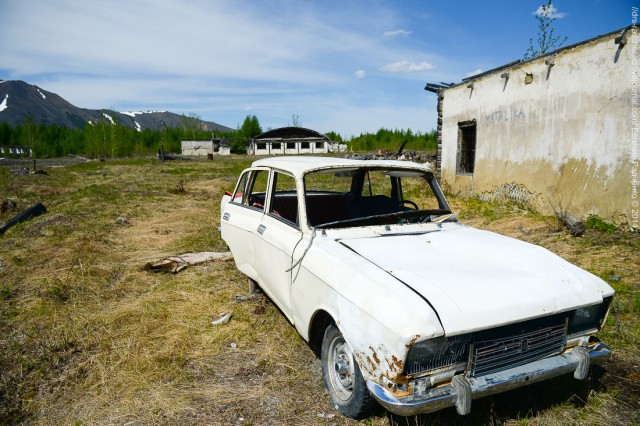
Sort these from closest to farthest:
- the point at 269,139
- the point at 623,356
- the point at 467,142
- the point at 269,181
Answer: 1. the point at 623,356
2. the point at 269,181
3. the point at 467,142
4. the point at 269,139

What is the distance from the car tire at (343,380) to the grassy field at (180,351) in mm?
162

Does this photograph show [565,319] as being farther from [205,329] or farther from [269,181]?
[205,329]

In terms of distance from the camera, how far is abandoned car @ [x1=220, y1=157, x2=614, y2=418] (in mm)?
1970

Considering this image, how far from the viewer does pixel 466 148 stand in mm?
11836

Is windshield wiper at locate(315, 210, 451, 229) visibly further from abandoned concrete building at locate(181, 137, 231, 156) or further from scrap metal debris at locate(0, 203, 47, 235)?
abandoned concrete building at locate(181, 137, 231, 156)

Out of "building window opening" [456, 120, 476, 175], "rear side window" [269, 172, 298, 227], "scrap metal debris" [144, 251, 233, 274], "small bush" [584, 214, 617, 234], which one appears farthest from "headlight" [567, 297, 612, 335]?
"building window opening" [456, 120, 476, 175]

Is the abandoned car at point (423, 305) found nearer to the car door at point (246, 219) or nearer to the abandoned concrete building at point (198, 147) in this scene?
the car door at point (246, 219)

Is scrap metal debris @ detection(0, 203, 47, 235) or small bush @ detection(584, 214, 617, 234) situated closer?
small bush @ detection(584, 214, 617, 234)

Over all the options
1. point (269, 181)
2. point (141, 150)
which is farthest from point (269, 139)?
point (269, 181)

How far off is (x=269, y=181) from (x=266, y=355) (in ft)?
5.40

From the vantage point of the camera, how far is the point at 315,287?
2.62 metres

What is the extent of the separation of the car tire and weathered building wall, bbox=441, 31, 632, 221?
7155 mm

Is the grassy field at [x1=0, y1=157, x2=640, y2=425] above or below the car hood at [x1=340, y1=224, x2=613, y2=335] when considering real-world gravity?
below

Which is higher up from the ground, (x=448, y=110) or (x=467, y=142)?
(x=448, y=110)
